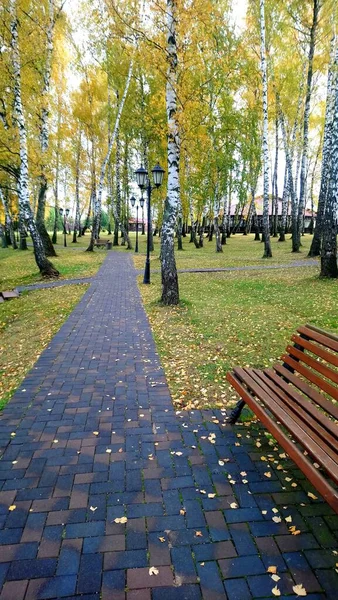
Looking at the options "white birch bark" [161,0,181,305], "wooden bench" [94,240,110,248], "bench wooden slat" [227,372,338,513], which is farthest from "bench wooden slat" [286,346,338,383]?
"wooden bench" [94,240,110,248]

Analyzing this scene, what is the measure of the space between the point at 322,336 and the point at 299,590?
2027 millimetres

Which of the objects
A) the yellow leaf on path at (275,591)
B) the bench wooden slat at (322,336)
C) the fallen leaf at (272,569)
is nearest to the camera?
the yellow leaf on path at (275,591)

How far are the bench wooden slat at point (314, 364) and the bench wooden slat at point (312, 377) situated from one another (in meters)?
0.06

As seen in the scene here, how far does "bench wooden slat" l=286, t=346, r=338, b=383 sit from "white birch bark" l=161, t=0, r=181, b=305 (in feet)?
16.9

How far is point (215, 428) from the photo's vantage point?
11.6 feet

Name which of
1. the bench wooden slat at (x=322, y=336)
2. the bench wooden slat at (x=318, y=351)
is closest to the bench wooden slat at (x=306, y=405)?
the bench wooden slat at (x=318, y=351)

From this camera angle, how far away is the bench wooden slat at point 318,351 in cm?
290

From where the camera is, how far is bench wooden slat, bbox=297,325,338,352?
3048mm

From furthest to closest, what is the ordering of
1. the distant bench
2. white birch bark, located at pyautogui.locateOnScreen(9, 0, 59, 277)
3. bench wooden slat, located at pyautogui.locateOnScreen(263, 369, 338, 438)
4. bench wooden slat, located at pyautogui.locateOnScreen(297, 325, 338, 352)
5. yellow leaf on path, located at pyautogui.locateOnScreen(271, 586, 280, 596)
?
the distant bench → white birch bark, located at pyautogui.locateOnScreen(9, 0, 59, 277) → bench wooden slat, located at pyautogui.locateOnScreen(297, 325, 338, 352) → bench wooden slat, located at pyautogui.locateOnScreen(263, 369, 338, 438) → yellow leaf on path, located at pyautogui.locateOnScreen(271, 586, 280, 596)

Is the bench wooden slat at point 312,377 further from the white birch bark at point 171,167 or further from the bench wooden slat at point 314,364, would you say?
the white birch bark at point 171,167

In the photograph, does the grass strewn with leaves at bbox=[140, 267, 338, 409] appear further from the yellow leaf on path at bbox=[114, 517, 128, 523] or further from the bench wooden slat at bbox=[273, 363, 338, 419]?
the yellow leaf on path at bbox=[114, 517, 128, 523]

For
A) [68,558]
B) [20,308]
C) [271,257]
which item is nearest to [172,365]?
[68,558]

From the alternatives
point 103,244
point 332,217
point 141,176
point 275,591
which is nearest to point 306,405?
point 275,591

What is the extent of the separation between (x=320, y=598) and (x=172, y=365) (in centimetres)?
341
